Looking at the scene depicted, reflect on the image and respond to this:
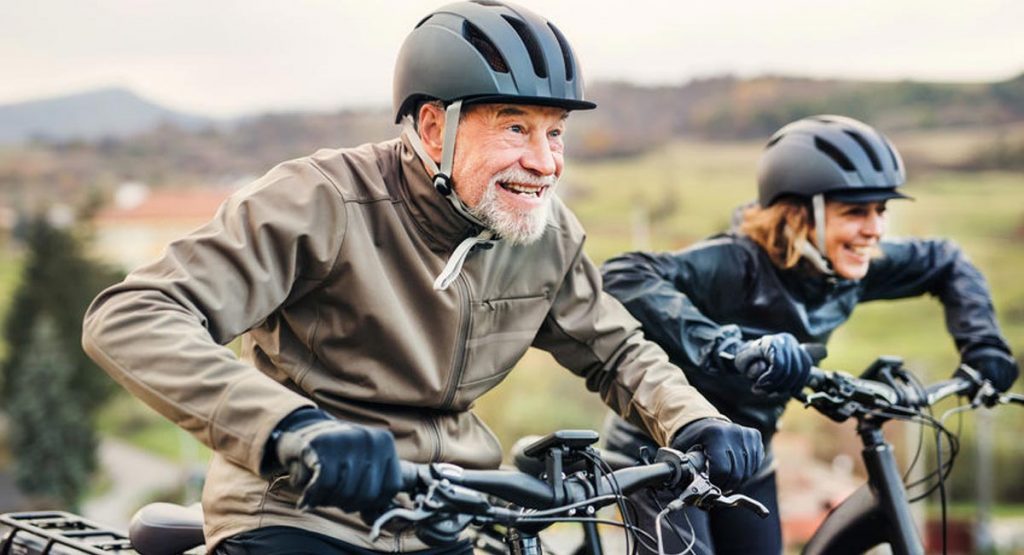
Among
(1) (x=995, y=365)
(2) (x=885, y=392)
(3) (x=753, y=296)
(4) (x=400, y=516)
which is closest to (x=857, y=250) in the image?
(3) (x=753, y=296)

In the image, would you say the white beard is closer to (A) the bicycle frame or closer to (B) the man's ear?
(B) the man's ear

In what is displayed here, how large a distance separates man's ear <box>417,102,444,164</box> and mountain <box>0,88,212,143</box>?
72.6 feet

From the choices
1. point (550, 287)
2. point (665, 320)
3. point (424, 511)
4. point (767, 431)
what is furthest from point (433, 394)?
point (767, 431)

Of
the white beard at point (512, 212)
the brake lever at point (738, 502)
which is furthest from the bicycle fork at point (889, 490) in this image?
the white beard at point (512, 212)

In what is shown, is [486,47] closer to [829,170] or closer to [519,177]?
[519,177]

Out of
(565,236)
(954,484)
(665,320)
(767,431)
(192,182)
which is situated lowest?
(954,484)

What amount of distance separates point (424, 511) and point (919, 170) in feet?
74.8

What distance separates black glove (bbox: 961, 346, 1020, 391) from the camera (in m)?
4.84

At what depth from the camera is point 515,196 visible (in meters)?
3.34

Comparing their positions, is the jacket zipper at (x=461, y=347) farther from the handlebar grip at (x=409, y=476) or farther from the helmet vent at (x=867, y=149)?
the helmet vent at (x=867, y=149)

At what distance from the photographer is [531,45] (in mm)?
3346

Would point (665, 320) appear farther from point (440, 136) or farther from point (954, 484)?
point (954, 484)

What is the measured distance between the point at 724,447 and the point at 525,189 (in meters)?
0.78

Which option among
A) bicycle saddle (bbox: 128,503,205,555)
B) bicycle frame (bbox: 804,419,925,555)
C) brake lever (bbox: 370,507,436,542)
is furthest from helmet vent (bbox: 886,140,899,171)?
brake lever (bbox: 370,507,436,542)
